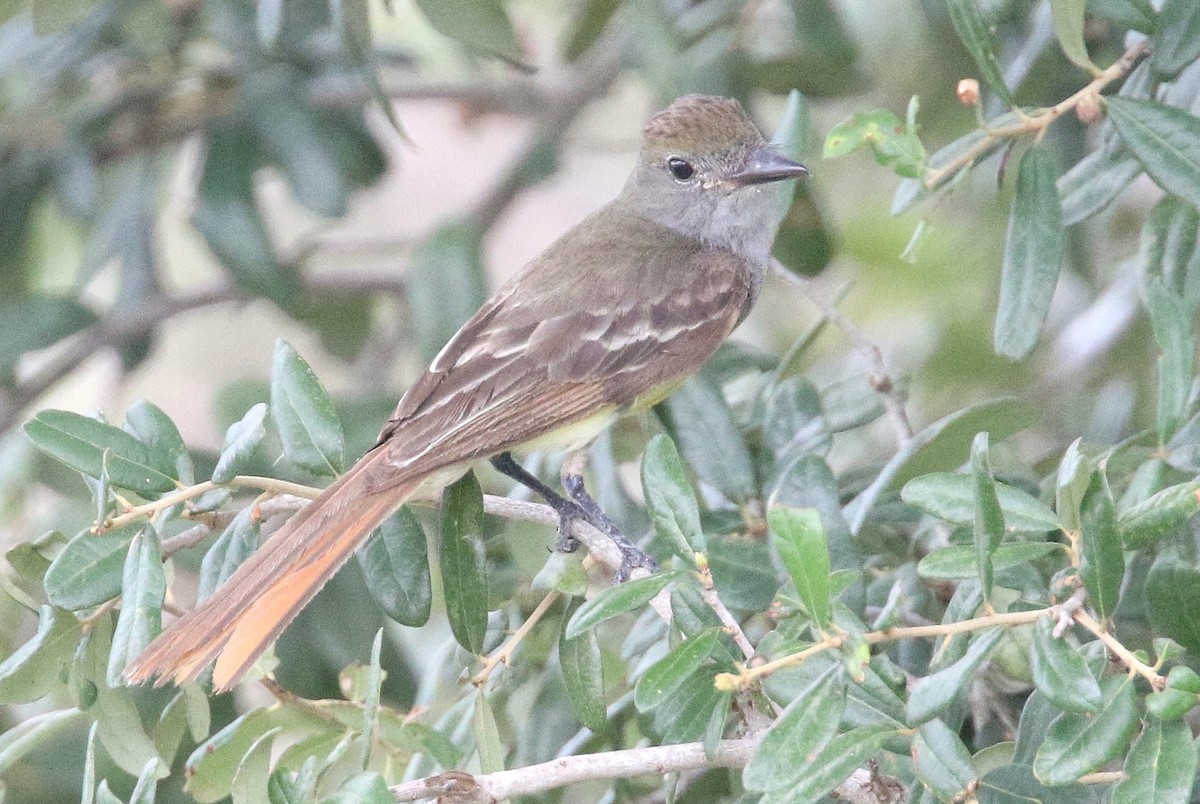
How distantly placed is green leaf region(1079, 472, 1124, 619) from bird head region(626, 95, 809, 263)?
1586 millimetres

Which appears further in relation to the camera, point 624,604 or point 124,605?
point 124,605

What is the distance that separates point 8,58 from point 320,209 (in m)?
0.87

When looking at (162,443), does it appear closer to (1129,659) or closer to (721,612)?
(721,612)

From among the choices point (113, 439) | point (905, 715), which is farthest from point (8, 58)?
point (905, 715)

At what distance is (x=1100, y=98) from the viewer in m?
2.34

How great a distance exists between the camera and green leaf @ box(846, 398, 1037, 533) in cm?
256

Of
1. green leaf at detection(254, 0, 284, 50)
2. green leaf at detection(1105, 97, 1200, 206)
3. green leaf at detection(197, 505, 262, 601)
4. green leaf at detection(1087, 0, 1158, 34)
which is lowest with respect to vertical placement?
green leaf at detection(197, 505, 262, 601)

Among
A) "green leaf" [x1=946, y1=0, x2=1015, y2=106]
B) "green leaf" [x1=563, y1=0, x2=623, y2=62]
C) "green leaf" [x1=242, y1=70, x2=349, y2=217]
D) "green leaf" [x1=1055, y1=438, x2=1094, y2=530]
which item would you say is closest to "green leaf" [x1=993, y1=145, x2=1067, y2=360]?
"green leaf" [x1=946, y1=0, x2=1015, y2=106]

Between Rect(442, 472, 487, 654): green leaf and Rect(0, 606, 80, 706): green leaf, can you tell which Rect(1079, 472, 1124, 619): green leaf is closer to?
Rect(442, 472, 487, 654): green leaf

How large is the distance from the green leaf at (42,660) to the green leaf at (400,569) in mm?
457

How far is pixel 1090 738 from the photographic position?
5.48 feet

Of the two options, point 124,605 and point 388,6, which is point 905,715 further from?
point 388,6

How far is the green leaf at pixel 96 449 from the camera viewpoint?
7.10 ft

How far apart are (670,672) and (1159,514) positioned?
62 centimetres
